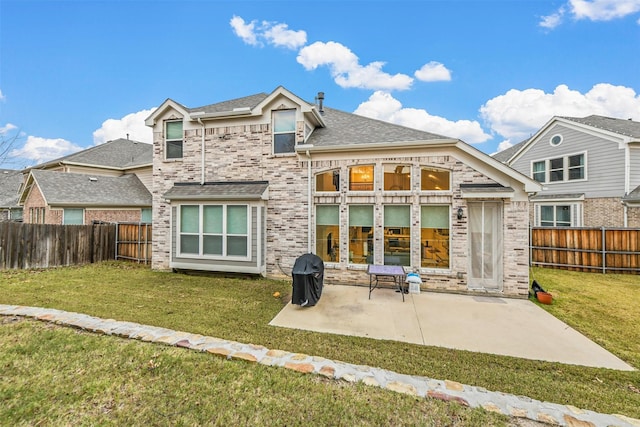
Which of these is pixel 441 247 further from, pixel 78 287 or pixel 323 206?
pixel 78 287

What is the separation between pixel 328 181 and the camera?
352 inches

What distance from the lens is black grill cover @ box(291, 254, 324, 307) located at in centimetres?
644

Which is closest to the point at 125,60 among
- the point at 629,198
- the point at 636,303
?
the point at 636,303

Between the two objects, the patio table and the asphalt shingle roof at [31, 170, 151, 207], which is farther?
the asphalt shingle roof at [31, 170, 151, 207]

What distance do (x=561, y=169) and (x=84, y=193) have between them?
1103 inches

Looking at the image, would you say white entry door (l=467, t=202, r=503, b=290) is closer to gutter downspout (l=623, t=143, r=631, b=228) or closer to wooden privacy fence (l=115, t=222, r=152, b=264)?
gutter downspout (l=623, t=143, r=631, b=228)

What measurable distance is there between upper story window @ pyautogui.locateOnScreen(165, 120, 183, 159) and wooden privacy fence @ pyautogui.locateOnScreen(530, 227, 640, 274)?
1569 centimetres

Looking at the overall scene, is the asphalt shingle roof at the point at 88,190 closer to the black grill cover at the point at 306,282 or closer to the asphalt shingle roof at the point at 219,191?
the asphalt shingle roof at the point at 219,191

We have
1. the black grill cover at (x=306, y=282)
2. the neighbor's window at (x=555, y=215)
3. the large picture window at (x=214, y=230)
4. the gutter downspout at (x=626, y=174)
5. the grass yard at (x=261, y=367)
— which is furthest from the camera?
the neighbor's window at (x=555, y=215)

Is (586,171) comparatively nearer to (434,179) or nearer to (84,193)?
(434,179)

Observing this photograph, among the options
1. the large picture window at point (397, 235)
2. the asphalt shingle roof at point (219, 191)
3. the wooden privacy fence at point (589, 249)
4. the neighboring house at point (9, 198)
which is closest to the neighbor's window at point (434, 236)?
the large picture window at point (397, 235)

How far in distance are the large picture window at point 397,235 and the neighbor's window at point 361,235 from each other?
20.5 inches

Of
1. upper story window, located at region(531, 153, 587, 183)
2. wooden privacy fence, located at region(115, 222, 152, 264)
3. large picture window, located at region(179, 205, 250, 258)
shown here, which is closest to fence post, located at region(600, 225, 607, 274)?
upper story window, located at region(531, 153, 587, 183)

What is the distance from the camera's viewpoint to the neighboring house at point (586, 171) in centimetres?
1251
